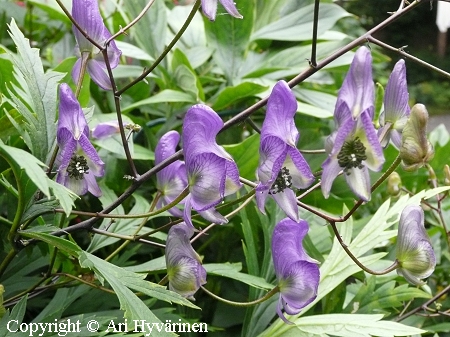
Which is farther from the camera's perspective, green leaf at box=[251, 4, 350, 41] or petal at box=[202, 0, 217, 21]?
green leaf at box=[251, 4, 350, 41]

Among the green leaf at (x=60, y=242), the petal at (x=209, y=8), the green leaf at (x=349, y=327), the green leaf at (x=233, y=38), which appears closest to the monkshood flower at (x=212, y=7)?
the petal at (x=209, y=8)

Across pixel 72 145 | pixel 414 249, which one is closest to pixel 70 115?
pixel 72 145

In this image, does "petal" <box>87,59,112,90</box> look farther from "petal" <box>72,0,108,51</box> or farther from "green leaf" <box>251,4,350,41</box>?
"green leaf" <box>251,4,350,41</box>

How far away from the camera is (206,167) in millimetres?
464

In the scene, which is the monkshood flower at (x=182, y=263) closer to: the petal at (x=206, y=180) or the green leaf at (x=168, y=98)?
the petal at (x=206, y=180)

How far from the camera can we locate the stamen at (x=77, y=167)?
51 cm

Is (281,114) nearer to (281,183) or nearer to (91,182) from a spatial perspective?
(281,183)

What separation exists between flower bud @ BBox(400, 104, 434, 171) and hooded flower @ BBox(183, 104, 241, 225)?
15cm

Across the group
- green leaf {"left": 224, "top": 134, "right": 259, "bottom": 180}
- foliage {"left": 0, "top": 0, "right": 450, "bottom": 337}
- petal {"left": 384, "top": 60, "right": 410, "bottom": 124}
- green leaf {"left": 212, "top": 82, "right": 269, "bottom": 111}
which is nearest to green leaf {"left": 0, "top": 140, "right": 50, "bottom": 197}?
foliage {"left": 0, "top": 0, "right": 450, "bottom": 337}

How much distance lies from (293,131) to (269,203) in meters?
0.33

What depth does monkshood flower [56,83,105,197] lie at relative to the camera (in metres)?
0.50

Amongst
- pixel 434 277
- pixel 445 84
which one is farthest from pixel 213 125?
pixel 445 84

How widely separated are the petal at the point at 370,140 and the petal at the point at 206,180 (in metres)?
0.11

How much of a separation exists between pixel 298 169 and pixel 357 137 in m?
0.05
